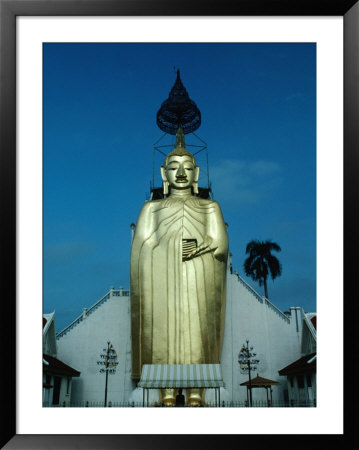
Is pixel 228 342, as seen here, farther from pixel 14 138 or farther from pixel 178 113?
pixel 14 138

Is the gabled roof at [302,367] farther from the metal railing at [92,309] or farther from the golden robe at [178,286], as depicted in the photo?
the metal railing at [92,309]

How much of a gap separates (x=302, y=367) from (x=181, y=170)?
461cm

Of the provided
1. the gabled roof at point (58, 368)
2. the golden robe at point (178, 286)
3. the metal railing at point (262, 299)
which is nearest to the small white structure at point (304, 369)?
the metal railing at point (262, 299)

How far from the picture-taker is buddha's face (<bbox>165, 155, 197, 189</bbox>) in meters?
12.1

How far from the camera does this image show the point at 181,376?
10344 mm

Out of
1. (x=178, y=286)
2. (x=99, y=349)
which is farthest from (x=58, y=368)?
(x=178, y=286)

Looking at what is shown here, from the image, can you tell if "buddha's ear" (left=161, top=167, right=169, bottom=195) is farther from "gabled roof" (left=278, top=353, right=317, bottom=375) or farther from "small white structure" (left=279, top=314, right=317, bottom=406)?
"gabled roof" (left=278, top=353, right=317, bottom=375)

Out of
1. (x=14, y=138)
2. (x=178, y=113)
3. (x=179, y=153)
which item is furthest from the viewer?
(x=178, y=113)

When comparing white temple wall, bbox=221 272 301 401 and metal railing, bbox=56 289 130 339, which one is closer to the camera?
white temple wall, bbox=221 272 301 401

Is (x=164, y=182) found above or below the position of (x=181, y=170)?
below

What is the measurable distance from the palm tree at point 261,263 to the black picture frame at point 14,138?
9136 mm

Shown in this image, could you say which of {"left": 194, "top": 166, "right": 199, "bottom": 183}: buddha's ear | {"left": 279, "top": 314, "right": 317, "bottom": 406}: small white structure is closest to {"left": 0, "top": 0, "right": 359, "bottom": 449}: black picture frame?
{"left": 279, "top": 314, "right": 317, "bottom": 406}: small white structure

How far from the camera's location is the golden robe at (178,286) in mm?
11016

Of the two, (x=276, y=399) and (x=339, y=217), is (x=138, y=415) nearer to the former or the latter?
(x=339, y=217)
